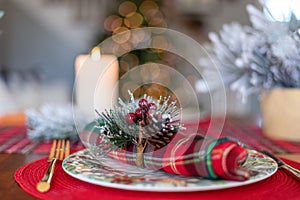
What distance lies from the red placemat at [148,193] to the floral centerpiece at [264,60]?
16.8 inches

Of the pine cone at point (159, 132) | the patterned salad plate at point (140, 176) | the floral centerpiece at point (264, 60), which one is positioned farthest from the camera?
the floral centerpiece at point (264, 60)

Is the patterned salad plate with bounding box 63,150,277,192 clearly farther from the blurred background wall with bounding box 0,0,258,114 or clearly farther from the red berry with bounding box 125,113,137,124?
the blurred background wall with bounding box 0,0,258,114

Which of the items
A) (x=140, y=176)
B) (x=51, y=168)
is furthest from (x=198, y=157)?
(x=51, y=168)

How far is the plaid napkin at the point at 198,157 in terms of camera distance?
457 millimetres

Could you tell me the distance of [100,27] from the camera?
12.7 ft

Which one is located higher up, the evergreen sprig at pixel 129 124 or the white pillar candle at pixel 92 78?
the white pillar candle at pixel 92 78

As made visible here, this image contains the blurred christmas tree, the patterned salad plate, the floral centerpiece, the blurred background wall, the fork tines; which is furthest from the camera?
the blurred background wall

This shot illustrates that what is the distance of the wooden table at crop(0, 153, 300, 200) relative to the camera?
47cm

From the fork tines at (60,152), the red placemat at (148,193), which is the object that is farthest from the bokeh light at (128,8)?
the red placemat at (148,193)

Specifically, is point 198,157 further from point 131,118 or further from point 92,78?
point 92,78

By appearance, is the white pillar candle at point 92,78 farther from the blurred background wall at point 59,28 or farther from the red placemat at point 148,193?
the blurred background wall at point 59,28

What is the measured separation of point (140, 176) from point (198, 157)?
0.08m

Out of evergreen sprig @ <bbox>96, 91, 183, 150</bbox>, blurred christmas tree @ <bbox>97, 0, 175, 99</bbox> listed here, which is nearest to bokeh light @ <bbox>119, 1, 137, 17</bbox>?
blurred christmas tree @ <bbox>97, 0, 175, 99</bbox>

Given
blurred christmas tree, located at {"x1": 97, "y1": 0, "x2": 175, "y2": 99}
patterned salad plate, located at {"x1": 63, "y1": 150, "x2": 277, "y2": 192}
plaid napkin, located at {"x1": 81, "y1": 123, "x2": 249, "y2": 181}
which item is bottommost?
patterned salad plate, located at {"x1": 63, "y1": 150, "x2": 277, "y2": 192}
